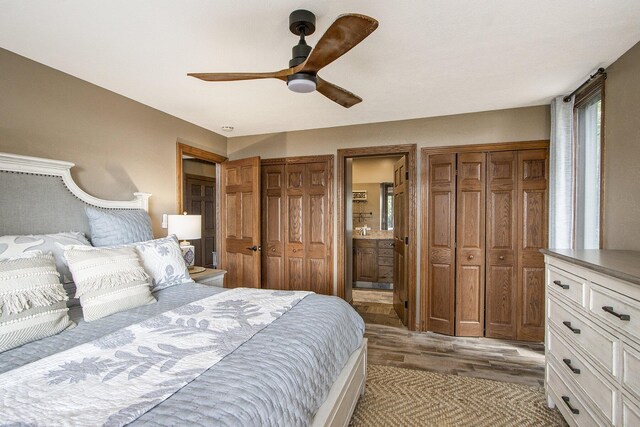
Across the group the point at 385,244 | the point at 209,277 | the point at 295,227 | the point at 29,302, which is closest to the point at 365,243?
the point at 385,244

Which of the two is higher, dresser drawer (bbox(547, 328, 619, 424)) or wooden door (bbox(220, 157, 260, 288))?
wooden door (bbox(220, 157, 260, 288))

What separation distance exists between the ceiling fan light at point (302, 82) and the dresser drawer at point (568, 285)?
176 centimetres

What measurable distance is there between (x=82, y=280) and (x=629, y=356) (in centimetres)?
255

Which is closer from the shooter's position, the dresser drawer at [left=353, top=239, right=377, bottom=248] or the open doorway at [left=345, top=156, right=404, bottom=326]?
the open doorway at [left=345, top=156, right=404, bottom=326]

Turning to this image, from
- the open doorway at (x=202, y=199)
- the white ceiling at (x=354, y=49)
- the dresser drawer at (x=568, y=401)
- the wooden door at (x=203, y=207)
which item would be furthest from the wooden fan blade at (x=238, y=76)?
the wooden door at (x=203, y=207)

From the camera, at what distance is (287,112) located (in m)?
3.29

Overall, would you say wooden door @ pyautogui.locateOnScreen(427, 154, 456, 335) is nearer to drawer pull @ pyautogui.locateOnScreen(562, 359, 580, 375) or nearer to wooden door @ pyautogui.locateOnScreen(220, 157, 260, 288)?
drawer pull @ pyautogui.locateOnScreen(562, 359, 580, 375)

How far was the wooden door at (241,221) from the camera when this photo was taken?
377 centimetres

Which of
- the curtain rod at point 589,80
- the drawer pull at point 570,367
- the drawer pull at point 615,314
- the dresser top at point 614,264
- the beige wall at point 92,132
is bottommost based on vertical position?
the drawer pull at point 570,367

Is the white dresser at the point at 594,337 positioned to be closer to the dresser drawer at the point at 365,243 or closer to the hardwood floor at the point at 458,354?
the hardwood floor at the point at 458,354

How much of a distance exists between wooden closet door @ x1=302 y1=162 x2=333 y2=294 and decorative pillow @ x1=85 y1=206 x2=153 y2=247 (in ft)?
6.39

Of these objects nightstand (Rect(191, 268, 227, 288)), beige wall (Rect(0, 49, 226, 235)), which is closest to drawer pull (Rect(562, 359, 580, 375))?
nightstand (Rect(191, 268, 227, 288))

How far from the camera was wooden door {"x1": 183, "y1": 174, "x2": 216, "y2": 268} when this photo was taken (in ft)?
18.2

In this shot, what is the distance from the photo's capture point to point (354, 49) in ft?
6.68
